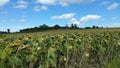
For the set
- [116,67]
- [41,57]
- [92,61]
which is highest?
[116,67]

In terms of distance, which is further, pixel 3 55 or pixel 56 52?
pixel 56 52

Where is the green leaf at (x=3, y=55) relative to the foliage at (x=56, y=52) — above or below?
above

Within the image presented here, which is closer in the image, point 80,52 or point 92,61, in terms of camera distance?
point 80,52

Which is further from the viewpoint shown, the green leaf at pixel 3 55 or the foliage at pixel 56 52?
the foliage at pixel 56 52

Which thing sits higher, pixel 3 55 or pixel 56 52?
pixel 3 55

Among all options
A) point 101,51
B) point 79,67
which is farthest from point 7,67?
Answer: point 101,51

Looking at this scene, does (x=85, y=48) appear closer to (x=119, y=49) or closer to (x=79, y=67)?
(x=79, y=67)

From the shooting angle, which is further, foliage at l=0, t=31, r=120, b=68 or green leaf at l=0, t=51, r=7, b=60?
foliage at l=0, t=31, r=120, b=68

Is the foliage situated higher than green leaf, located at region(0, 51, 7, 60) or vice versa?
green leaf, located at region(0, 51, 7, 60)

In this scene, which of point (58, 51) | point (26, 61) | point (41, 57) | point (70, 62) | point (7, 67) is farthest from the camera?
point (70, 62)

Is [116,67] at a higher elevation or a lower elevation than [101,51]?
higher

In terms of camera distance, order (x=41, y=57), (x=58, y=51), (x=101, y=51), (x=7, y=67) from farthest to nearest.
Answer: (x=101, y=51) → (x=58, y=51) → (x=41, y=57) → (x=7, y=67)

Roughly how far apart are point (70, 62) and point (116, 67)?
5.02m

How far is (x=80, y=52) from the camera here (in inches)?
251
